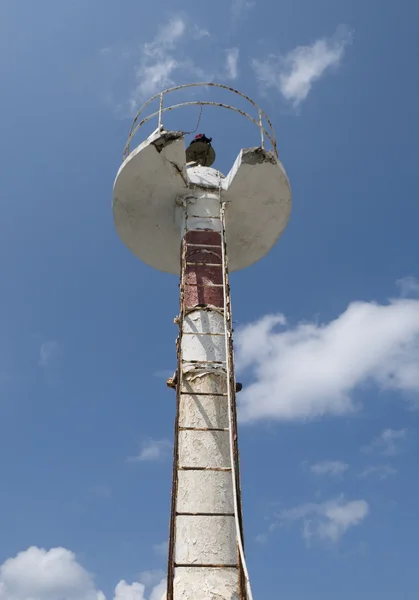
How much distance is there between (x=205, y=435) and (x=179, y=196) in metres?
6.17

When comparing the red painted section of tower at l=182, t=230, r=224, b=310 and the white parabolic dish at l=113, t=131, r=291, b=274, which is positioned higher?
the white parabolic dish at l=113, t=131, r=291, b=274

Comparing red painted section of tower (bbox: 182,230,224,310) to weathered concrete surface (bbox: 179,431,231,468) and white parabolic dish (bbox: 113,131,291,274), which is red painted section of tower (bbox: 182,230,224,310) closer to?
white parabolic dish (bbox: 113,131,291,274)

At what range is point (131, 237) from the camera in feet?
50.8

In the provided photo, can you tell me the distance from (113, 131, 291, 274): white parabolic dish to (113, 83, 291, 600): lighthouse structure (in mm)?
26

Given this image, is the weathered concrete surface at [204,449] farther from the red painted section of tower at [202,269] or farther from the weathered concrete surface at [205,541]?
the red painted section of tower at [202,269]

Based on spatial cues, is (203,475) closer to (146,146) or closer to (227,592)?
(227,592)

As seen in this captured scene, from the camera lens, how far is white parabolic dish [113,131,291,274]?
13.4m

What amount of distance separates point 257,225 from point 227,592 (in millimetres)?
9119

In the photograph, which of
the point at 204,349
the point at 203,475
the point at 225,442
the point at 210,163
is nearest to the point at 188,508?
the point at 203,475

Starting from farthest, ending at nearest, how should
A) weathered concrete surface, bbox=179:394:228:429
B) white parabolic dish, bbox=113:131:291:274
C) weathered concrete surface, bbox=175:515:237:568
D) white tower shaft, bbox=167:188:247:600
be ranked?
1. white parabolic dish, bbox=113:131:291:274
2. weathered concrete surface, bbox=179:394:228:429
3. weathered concrete surface, bbox=175:515:237:568
4. white tower shaft, bbox=167:188:247:600

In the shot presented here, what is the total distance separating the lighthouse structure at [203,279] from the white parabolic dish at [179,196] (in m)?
0.03

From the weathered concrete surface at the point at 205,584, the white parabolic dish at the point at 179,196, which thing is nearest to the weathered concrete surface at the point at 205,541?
the weathered concrete surface at the point at 205,584

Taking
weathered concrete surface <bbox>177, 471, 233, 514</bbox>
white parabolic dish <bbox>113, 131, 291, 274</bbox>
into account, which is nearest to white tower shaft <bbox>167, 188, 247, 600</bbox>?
weathered concrete surface <bbox>177, 471, 233, 514</bbox>

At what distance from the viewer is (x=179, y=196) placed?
45.4ft
